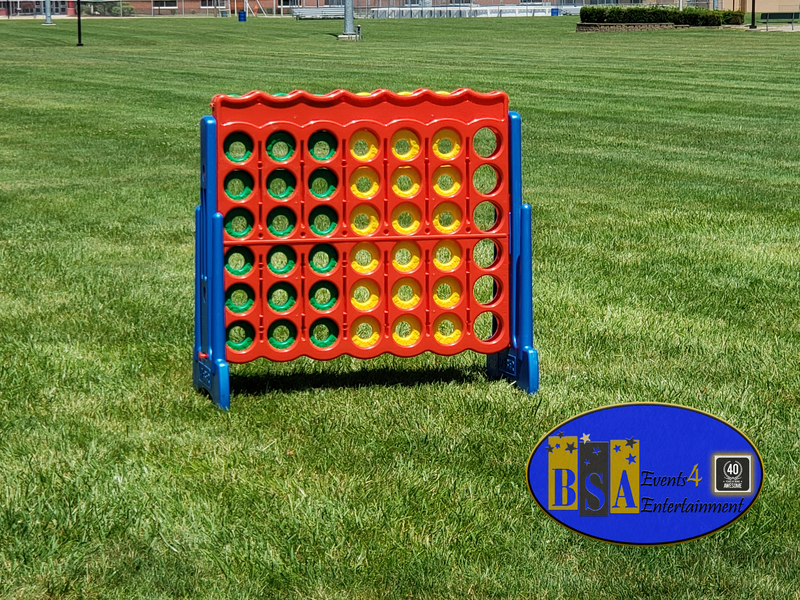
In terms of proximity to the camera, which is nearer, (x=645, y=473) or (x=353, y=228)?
(x=645, y=473)

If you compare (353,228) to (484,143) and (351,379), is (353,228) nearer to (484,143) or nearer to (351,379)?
(351,379)

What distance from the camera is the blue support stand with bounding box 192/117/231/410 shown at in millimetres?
4816

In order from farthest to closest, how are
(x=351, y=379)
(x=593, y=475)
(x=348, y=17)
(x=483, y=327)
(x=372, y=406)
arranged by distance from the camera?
(x=348, y=17) < (x=483, y=327) < (x=351, y=379) < (x=372, y=406) < (x=593, y=475)

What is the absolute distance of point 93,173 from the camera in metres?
12.4

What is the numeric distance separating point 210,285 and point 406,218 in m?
0.91

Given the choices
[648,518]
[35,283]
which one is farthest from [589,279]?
[648,518]

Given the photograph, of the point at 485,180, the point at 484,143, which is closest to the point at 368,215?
the point at 485,180

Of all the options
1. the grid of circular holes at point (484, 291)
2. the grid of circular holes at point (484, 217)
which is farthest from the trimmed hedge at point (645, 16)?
the grid of circular holes at point (484, 291)

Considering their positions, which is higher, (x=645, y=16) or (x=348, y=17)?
(x=645, y=16)

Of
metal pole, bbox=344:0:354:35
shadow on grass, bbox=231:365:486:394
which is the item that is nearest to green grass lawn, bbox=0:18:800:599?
shadow on grass, bbox=231:365:486:394

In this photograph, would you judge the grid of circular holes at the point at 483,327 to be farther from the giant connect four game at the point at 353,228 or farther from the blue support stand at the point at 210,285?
the blue support stand at the point at 210,285

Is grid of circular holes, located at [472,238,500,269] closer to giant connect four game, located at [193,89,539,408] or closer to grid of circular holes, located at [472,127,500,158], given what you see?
giant connect four game, located at [193,89,539,408]

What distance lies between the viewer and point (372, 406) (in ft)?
16.7

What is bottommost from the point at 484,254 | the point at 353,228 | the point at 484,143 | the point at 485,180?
the point at 484,254
